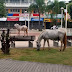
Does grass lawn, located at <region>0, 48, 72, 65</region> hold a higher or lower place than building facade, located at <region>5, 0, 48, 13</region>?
lower

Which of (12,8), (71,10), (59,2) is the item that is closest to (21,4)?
(12,8)

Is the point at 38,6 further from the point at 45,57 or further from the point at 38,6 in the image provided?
the point at 45,57

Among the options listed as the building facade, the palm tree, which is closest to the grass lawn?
the palm tree

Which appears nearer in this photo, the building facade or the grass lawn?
the grass lawn

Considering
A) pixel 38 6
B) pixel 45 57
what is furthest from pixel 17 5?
pixel 45 57

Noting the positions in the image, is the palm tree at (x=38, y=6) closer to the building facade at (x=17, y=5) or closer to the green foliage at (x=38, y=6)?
the green foliage at (x=38, y=6)

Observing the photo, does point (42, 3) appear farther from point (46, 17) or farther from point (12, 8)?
point (12, 8)

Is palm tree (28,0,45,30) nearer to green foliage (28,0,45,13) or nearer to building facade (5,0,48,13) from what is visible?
green foliage (28,0,45,13)

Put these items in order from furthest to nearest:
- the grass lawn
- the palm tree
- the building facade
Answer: the building facade → the palm tree → the grass lawn

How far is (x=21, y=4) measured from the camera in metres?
59.1

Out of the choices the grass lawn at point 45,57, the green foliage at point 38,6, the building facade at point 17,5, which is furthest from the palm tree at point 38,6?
the grass lawn at point 45,57

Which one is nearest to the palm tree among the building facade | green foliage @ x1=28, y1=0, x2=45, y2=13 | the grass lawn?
green foliage @ x1=28, y1=0, x2=45, y2=13

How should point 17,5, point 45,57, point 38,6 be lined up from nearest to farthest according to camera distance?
point 45,57 → point 38,6 → point 17,5

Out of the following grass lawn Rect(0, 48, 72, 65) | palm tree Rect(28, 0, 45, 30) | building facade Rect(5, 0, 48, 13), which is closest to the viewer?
grass lawn Rect(0, 48, 72, 65)
